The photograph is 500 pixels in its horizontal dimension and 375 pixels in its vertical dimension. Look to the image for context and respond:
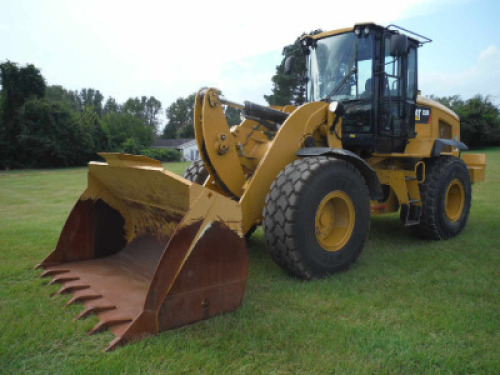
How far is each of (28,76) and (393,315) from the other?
42556mm

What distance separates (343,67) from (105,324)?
13.0 ft

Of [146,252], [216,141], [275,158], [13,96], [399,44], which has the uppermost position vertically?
Result: [13,96]

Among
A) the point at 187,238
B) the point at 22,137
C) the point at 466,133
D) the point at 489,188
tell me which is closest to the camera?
the point at 187,238

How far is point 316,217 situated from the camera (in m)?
3.94

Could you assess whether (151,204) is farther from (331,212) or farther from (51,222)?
(51,222)

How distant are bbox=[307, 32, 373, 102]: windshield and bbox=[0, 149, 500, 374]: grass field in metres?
2.11

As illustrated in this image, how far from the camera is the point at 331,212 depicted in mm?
4305

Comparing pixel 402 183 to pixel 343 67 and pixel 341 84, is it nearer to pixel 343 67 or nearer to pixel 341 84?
pixel 341 84

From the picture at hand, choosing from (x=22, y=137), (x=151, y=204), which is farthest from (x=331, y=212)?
(x=22, y=137)

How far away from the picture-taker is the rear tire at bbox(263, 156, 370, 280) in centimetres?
372

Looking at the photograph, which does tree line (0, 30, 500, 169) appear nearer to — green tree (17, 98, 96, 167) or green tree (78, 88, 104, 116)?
green tree (17, 98, 96, 167)

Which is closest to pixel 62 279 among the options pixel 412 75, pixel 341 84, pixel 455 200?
pixel 341 84

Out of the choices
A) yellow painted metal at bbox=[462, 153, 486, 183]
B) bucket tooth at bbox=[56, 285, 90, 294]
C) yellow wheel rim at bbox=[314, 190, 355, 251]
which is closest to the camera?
bucket tooth at bbox=[56, 285, 90, 294]

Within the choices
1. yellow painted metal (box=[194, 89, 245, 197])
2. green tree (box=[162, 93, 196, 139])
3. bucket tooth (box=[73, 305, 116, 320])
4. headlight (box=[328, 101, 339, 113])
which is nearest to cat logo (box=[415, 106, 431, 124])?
headlight (box=[328, 101, 339, 113])
